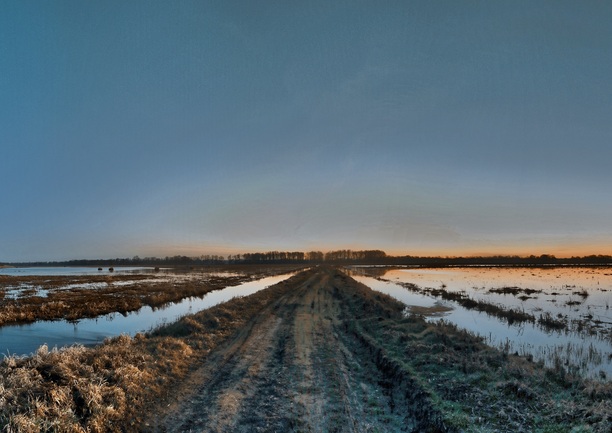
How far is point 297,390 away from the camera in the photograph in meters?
11.2

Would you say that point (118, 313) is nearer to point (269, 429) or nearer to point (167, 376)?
point (167, 376)

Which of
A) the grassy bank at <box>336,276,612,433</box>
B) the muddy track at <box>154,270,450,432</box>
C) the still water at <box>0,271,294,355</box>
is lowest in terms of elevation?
the still water at <box>0,271,294,355</box>

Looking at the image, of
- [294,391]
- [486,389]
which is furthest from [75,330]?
[486,389]

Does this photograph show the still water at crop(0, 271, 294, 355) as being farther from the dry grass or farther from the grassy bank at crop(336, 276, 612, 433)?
the grassy bank at crop(336, 276, 612, 433)

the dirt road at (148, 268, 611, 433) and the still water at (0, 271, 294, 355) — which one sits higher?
the dirt road at (148, 268, 611, 433)

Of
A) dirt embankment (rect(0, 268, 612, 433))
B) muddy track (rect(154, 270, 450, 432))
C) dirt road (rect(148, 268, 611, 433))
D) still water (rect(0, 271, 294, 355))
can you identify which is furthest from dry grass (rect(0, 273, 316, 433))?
A: still water (rect(0, 271, 294, 355))

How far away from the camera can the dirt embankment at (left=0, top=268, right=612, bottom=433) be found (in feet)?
28.2

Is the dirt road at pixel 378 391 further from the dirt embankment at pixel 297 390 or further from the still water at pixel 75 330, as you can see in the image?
the still water at pixel 75 330

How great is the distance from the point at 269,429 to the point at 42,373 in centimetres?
693

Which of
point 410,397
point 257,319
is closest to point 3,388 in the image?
point 410,397

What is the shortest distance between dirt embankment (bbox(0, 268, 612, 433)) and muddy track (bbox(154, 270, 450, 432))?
46 mm

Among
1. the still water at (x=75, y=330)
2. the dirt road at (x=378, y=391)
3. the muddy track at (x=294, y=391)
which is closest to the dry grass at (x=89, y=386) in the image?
the dirt road at (x=378, y=391)

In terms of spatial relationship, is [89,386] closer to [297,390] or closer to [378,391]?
[297,390]

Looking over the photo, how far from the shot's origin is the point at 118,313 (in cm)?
3266
